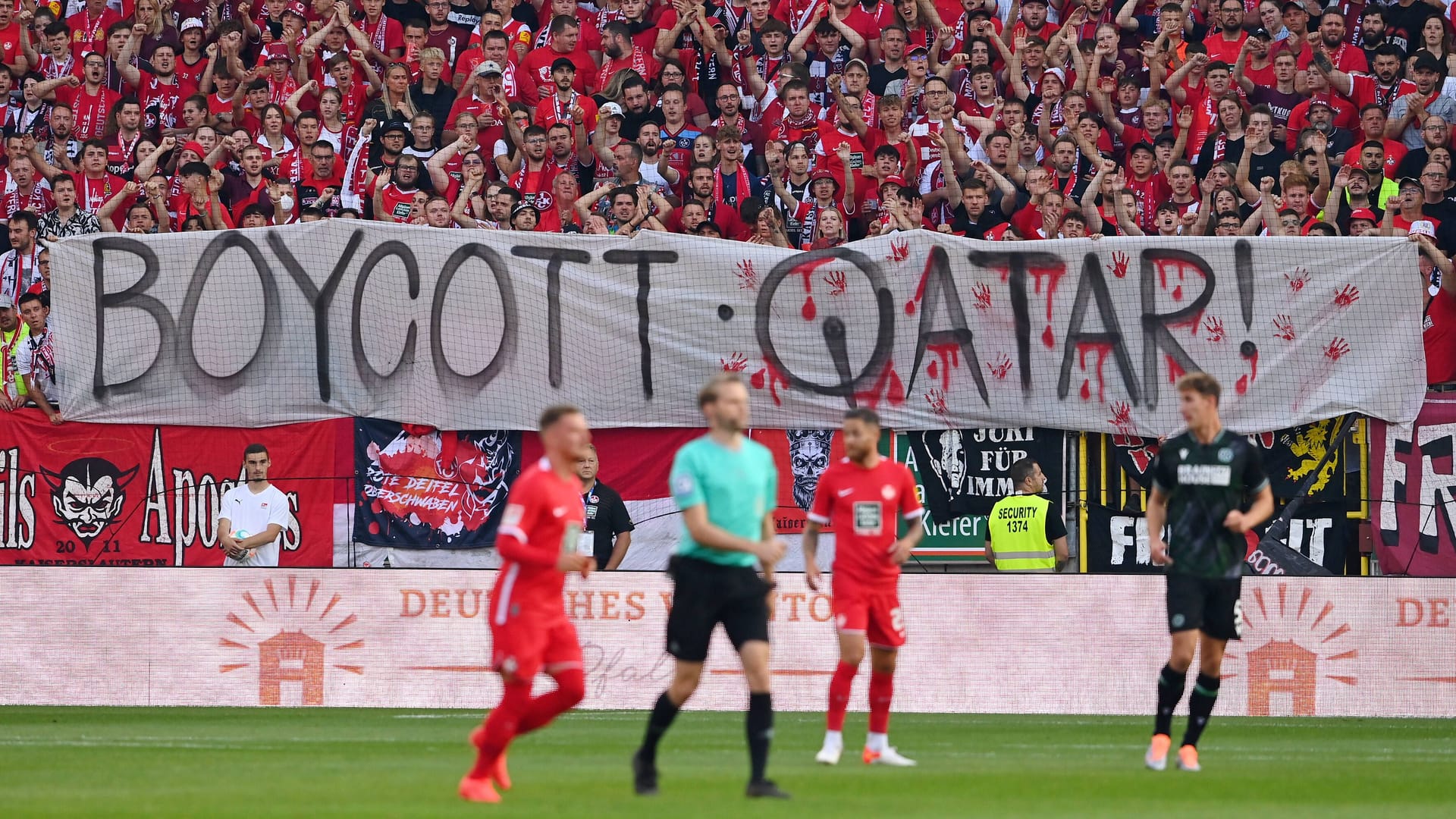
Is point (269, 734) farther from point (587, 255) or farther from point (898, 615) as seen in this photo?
point (587, 255)

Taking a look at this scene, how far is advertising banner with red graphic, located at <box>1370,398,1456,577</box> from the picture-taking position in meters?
16.8

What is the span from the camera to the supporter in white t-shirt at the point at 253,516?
16.6 meters

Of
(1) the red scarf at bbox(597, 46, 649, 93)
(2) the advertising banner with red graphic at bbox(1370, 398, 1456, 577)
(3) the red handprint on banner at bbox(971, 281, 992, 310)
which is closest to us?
(2) the advertising banner with red graphic at bbox(1370, 398, 1456, 577)

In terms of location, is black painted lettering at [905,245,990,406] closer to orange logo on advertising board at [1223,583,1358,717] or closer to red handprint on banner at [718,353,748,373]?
red handprint on banner at [718,353,748,373]

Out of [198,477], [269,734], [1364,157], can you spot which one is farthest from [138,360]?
[1364,157]

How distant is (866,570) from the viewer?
11.1m

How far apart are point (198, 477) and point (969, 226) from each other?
816 cm

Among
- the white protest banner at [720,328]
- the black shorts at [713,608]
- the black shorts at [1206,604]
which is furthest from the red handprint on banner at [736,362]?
the black shorts at [713,608]

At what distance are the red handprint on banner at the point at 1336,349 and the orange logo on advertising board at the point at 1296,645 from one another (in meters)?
2.74

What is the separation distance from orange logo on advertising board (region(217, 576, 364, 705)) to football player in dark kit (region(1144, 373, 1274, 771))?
7773 mm

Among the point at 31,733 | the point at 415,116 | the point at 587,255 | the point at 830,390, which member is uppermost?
the point at 415,116

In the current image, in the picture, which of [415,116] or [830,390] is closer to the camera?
[830,390]

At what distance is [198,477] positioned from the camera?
61.0ft

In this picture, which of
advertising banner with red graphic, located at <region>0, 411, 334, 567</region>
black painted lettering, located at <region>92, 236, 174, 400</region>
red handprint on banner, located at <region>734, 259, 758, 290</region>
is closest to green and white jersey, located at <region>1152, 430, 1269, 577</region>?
red handprint on banner, located at <region>734, 259, 758, 290</region>
